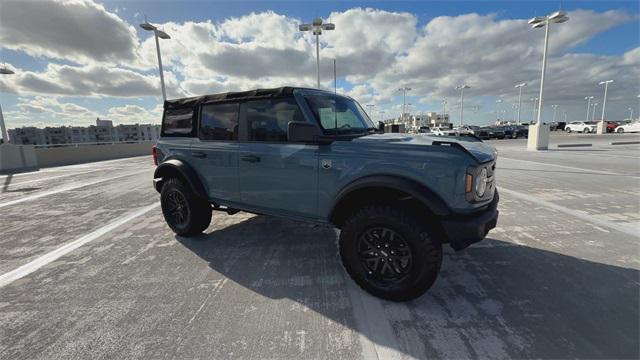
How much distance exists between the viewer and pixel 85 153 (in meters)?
18.4

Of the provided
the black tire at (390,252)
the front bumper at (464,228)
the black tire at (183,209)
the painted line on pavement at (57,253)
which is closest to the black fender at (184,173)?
the black tire at (183,209)

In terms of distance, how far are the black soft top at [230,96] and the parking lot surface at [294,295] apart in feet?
6.37

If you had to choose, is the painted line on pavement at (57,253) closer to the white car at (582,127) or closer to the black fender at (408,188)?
the black fender at (408,188)

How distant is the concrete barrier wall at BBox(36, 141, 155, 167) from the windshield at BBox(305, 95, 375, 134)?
19379 mm

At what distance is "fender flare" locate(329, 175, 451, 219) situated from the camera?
2510 millimetres

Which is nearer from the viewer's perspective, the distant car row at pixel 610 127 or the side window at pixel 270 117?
the side window at pixel 270 117

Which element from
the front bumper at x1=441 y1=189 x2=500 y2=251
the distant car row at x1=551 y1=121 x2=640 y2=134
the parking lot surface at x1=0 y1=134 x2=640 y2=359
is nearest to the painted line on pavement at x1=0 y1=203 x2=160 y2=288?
the parking lot surface at x1=0 y1=134 x2=640 y2=359

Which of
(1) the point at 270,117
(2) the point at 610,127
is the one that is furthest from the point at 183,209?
(2) the point at 610,127

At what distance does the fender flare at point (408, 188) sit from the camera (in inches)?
98.8

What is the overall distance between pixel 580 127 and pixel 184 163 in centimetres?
5015

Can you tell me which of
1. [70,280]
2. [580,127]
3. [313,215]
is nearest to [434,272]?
[313,215]

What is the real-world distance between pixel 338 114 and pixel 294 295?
82.1 inches

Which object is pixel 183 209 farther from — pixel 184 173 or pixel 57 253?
pixel 57 253

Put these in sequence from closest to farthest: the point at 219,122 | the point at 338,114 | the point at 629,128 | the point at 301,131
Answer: the point at 301,131 → the point at 338,114 → the point at 219,122 → the point at 629,128
